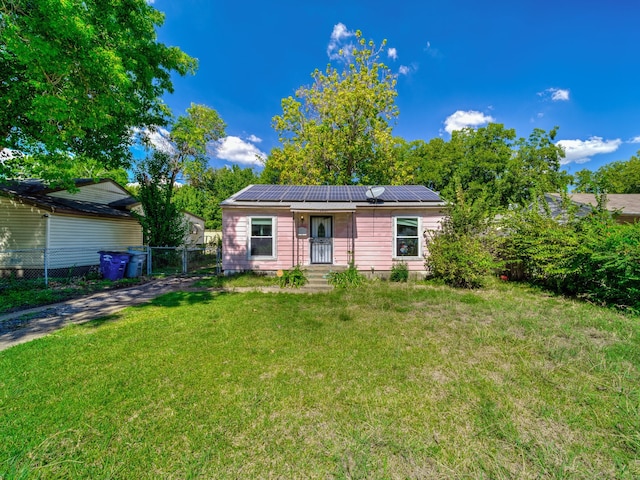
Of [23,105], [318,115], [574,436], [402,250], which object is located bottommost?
[574,436]

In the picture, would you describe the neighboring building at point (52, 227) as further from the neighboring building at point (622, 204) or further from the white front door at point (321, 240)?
the neighboring building at point (622, 204)

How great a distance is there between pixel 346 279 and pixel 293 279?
5.90 feet

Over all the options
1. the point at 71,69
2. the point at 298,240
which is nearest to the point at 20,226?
the point at 71,69

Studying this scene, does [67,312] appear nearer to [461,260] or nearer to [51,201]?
[51,201]

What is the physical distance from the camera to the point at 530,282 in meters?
8.73

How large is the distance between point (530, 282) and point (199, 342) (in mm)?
10391

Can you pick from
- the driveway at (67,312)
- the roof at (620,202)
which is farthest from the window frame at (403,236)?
the roof at (620,202)

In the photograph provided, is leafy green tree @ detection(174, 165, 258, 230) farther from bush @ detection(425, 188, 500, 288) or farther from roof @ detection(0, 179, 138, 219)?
bush @ detection(425, 188, 500, 288)

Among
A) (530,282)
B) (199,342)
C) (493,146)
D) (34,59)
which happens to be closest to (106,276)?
(34,59)

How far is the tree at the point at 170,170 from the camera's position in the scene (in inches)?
503

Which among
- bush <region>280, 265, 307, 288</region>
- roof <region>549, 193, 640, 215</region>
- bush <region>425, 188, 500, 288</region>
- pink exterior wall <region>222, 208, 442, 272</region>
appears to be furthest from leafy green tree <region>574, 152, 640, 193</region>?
bush <region>280, 265, 307, 288</region>

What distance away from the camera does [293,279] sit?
27.9 feet

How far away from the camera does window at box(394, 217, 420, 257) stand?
31.5ft

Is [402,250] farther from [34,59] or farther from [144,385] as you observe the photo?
[34,59]
